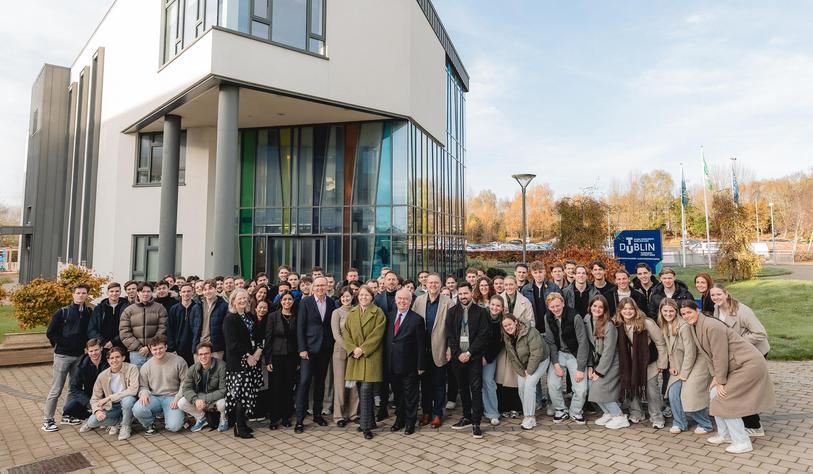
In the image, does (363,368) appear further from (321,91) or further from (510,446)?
(321,91)

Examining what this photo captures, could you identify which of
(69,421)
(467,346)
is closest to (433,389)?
(467,346)

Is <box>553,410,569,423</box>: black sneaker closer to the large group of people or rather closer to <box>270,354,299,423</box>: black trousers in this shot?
the large group of people

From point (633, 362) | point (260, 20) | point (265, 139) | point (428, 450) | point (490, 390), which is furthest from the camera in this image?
point (265, 139)

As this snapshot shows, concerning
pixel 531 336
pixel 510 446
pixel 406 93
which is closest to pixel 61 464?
pixel 510 446

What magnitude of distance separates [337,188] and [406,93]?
4332 millimetres

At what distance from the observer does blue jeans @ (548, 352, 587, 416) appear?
6.20 meters

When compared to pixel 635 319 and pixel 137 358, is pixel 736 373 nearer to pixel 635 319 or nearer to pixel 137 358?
pixel 635 319

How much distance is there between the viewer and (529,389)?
609 centimetres

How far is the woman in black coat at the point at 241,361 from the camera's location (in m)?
5.90

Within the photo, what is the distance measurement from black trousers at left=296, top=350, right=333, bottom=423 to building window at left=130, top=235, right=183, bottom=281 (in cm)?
1348

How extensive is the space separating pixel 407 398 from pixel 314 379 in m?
1.42

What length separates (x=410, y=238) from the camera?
16.9 m

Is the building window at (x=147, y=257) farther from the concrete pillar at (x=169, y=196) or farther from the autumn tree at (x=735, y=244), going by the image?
the autumn tree at (x=735, y=244)

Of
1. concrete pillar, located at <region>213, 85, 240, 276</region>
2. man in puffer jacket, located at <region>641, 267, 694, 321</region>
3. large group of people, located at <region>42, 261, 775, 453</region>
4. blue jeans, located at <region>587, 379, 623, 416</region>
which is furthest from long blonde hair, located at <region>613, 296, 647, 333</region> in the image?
concrete pillar, located at <region>213, 85, 240, 276</region>
